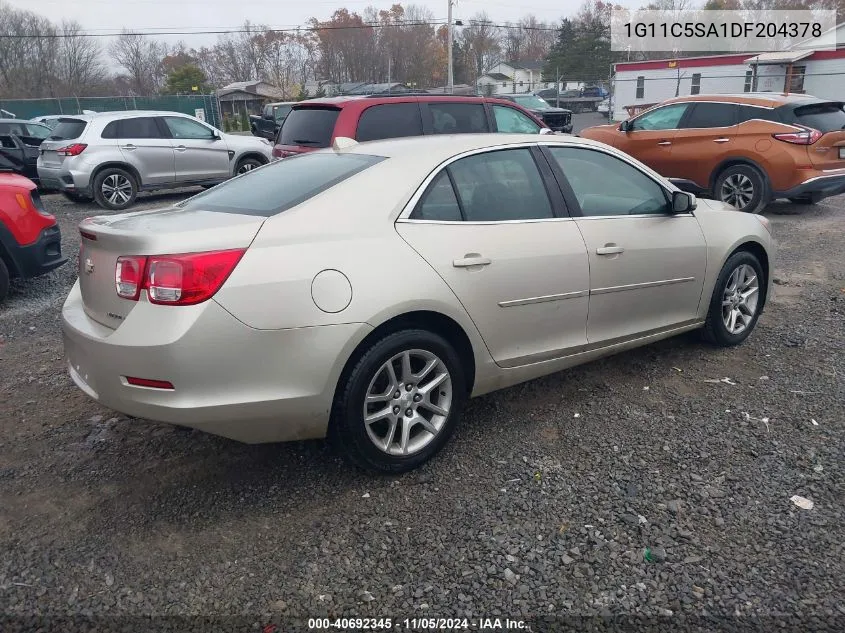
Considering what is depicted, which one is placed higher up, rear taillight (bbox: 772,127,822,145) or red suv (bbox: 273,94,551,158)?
red suv (bbox: 273,94,551,158)

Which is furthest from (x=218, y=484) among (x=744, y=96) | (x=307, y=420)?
(x=744, y=96)

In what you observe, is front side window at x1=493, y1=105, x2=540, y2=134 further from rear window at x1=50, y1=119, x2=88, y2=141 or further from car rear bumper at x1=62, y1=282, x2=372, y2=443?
rear window at x1=50, y1=119, x2=88, y2=141

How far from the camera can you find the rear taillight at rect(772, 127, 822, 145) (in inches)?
358

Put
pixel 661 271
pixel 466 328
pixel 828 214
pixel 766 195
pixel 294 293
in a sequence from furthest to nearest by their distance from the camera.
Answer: pixel 828 214, pixel 766 195, pixel 661 271, pixel 466 328, pixel 294 293

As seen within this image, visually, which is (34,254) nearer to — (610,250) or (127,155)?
(610,250)

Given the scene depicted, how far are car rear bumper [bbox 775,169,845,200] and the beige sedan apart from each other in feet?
19.7

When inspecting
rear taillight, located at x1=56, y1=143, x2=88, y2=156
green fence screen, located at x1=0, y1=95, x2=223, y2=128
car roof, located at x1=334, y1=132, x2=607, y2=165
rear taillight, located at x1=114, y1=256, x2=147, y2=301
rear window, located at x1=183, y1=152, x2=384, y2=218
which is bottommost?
rear taillight, located at x1=114, y1=256, x2=147, y2=301

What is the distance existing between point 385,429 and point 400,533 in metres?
0.53

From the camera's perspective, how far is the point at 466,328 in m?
3.30

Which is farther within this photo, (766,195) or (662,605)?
(766,195)

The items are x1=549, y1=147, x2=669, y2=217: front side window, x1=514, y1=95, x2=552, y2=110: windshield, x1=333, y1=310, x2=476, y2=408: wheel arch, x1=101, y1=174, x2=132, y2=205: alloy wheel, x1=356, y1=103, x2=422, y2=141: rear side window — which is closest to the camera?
x1=333, y1=310, x2=476, y2=408: wheel arch

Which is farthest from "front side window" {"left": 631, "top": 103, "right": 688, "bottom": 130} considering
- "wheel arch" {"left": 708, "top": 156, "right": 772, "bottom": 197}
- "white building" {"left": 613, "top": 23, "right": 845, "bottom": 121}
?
"white building" {"left": 613, "top": 23, "right": 845, "bottom": 121}

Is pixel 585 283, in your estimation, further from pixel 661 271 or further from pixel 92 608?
pixel 92 608

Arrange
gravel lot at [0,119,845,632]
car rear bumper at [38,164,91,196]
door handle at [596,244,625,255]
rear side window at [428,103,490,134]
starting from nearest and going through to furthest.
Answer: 1. gravel lot at [0,119,845,632]
2. door handle at [596,244,625,255]
3. rear side window at [428,103,490,134]
4. car rear bumper at [38,164,91,196]
